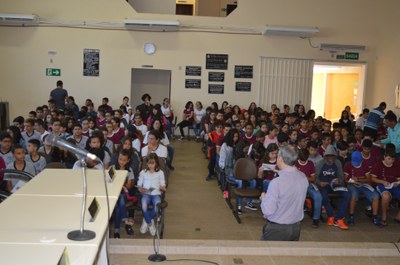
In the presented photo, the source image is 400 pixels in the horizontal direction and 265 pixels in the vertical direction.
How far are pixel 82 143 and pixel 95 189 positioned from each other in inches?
152

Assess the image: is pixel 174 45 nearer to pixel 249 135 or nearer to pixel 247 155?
pixel 249 135

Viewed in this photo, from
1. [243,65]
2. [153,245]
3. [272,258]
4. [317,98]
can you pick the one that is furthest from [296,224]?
[317,98]

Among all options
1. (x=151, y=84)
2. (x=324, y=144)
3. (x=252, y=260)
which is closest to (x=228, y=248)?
(x=252, y=260)

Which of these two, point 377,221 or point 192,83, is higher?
point 192,83

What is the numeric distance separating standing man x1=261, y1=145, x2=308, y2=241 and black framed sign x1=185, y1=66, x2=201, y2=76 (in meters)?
9.18

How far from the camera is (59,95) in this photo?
478 inches

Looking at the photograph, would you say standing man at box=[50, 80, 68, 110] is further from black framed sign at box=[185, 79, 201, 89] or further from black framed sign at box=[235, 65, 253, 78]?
black framed sign at box=[235, 65, 253, 78]

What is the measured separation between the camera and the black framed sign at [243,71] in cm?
1308

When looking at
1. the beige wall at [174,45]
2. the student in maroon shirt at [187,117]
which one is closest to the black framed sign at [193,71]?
the beige wall at [174,45]

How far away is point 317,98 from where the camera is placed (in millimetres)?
18312

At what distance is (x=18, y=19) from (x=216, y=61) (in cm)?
564

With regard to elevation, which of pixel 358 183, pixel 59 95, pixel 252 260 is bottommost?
pixel 252 260

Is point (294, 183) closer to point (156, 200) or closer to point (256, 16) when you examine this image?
point (156, 200)

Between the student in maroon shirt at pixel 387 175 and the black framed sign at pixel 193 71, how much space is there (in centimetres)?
728
